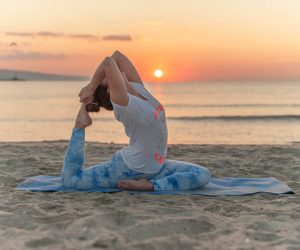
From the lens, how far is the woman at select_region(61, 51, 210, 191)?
421 centimetres

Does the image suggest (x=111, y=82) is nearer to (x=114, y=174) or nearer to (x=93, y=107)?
(x=93, y=107)

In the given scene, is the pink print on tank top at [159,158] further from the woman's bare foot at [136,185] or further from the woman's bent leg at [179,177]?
the woman's bare foot at [136,185]

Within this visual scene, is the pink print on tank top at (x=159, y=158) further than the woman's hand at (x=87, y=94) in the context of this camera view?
Yes

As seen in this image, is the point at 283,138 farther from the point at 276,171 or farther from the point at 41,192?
the point at 41,192

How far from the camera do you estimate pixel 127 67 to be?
15.9ft

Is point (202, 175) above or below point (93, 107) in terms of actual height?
below

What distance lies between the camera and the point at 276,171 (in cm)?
604

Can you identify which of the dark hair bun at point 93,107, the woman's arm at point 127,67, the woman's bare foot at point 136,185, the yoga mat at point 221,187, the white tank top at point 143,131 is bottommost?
the yoga mat at point 221,187

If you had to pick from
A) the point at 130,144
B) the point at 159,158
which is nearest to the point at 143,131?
the point at 130,144

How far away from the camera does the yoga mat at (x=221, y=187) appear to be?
15.2 feet

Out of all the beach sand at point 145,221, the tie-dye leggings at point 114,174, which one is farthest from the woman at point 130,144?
the beach sand at point 145,221

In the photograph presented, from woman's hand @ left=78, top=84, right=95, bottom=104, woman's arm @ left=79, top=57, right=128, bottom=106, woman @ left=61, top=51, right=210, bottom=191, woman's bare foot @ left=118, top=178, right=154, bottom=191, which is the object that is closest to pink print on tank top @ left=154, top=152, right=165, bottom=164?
woman @ left=61, top=51, right=210, bottom=191

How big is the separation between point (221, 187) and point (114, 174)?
47.0 inches

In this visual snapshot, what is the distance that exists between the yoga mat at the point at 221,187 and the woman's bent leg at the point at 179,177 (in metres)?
0.07
